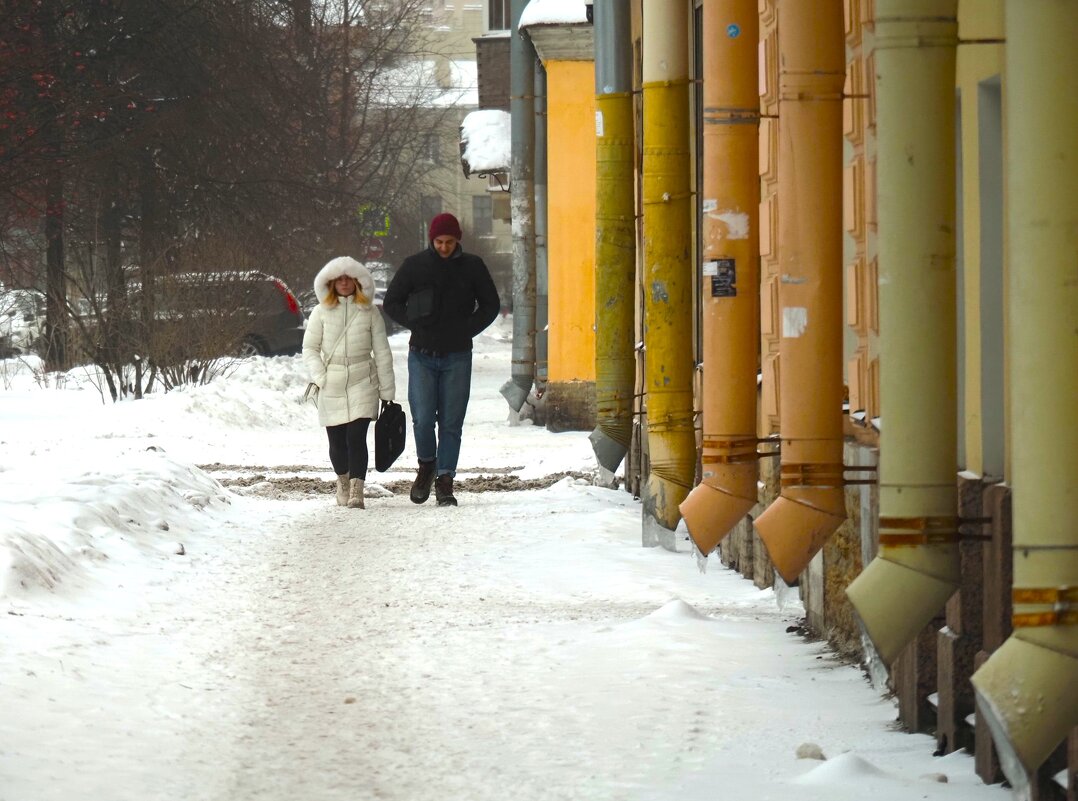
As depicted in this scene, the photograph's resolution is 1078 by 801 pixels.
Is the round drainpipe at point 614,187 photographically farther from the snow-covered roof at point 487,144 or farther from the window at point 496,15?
the window at point 496,15

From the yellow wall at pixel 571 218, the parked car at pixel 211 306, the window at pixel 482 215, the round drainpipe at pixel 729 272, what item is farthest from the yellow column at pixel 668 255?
the window at pixel 482 215

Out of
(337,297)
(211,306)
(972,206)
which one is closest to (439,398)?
(337,297)

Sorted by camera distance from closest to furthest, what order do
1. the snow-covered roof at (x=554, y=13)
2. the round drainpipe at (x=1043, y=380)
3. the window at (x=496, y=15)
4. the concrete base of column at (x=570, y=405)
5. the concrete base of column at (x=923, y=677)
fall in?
the round drainpipe at (x=1043, y=380) → the concrete base of column at (x=923, y=677) → the snow-covered roof at (x=554, y=13) → the concrete base of column at (x=570, y=405) → the window at (x=496, y=15)

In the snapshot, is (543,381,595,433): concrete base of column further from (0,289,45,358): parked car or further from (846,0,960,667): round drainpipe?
(846,0,960,667): round drainpipe

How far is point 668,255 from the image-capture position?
738 centimetres

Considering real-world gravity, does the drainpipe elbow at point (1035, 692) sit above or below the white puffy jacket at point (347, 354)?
below

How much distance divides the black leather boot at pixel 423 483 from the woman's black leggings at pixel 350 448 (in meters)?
0.31

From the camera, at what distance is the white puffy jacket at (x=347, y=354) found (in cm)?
1098

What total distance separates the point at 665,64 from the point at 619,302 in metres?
2.12

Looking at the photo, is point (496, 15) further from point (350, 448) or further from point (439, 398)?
point (350, 448)

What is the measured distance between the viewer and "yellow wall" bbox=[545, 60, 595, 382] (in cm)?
1709

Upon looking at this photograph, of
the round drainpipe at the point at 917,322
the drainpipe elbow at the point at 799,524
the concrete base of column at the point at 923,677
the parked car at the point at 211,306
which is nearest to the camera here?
the round drainpipe at the point at 917,322

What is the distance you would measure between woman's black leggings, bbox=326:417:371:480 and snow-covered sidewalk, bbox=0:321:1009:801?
537mm

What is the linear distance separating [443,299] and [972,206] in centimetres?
646
